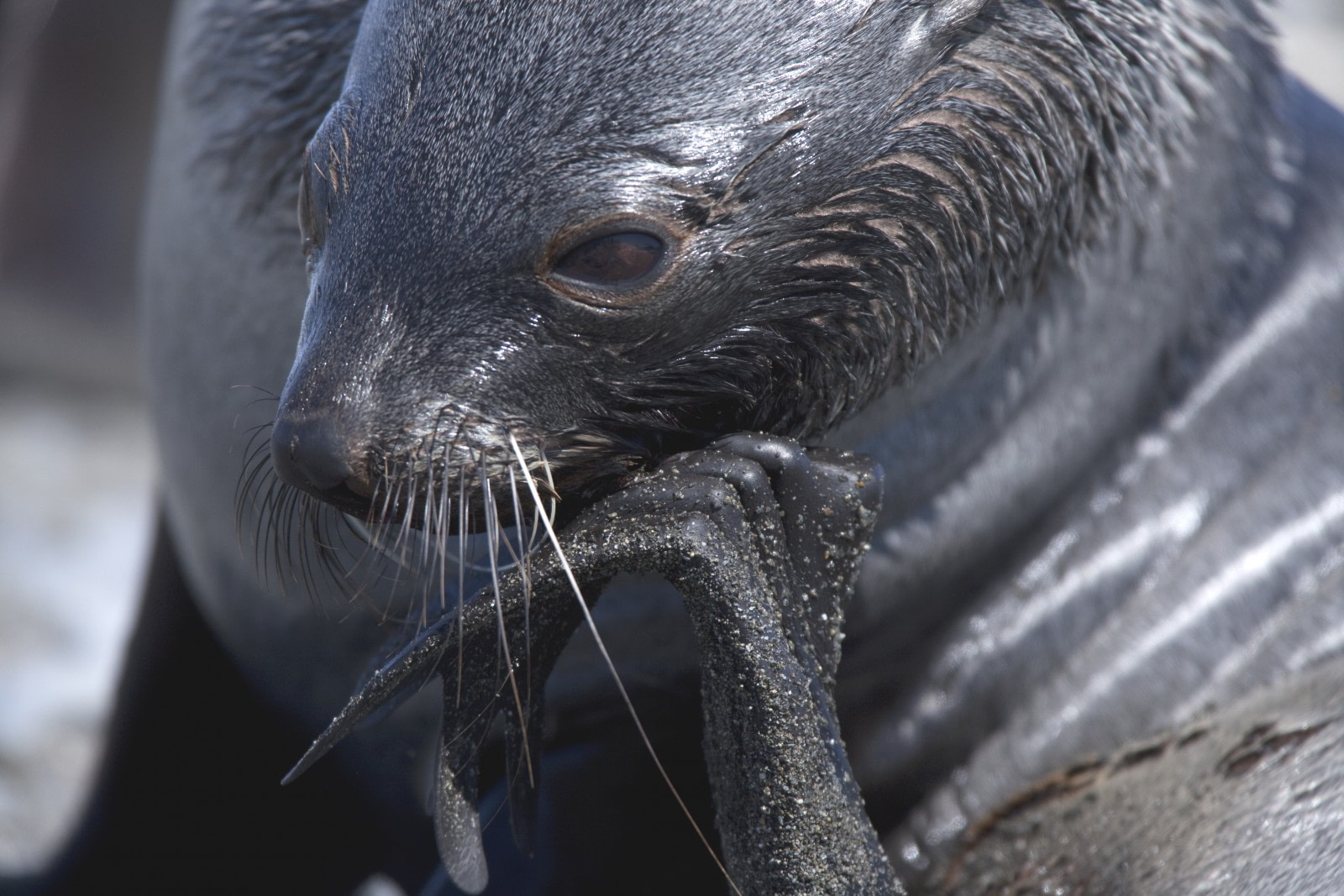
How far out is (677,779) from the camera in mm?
2055

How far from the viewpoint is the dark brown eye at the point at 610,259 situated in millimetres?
1382

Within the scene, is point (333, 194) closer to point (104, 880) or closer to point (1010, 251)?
point (1010, 251)

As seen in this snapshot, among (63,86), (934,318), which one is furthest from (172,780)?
(63,86)

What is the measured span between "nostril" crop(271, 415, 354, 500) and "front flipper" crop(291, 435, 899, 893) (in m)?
0.19

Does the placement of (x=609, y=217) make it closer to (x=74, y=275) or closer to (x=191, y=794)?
(x=191, y=794)

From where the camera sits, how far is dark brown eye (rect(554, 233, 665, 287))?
1382 mm

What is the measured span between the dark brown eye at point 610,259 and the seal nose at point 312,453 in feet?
0.83

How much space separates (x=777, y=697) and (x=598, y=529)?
0.75 ft

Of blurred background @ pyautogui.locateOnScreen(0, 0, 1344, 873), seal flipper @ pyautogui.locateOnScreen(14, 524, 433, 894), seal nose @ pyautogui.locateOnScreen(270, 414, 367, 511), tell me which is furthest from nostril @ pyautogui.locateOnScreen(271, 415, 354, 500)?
blurred background @ pyautogui.locateOnScreen(0, 0, 1344, 873)

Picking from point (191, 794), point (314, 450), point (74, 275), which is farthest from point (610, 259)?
point (74, 275)

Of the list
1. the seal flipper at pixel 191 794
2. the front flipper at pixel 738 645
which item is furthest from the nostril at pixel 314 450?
the seal flipper at pixel 191 794

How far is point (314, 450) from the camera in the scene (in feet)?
4.32

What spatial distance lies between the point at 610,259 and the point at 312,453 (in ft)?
1.03

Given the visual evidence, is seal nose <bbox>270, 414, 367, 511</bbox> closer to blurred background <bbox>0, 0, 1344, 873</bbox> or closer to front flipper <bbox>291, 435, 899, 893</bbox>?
front flipper <bbox>291, 435, 899, 893</bbox>
